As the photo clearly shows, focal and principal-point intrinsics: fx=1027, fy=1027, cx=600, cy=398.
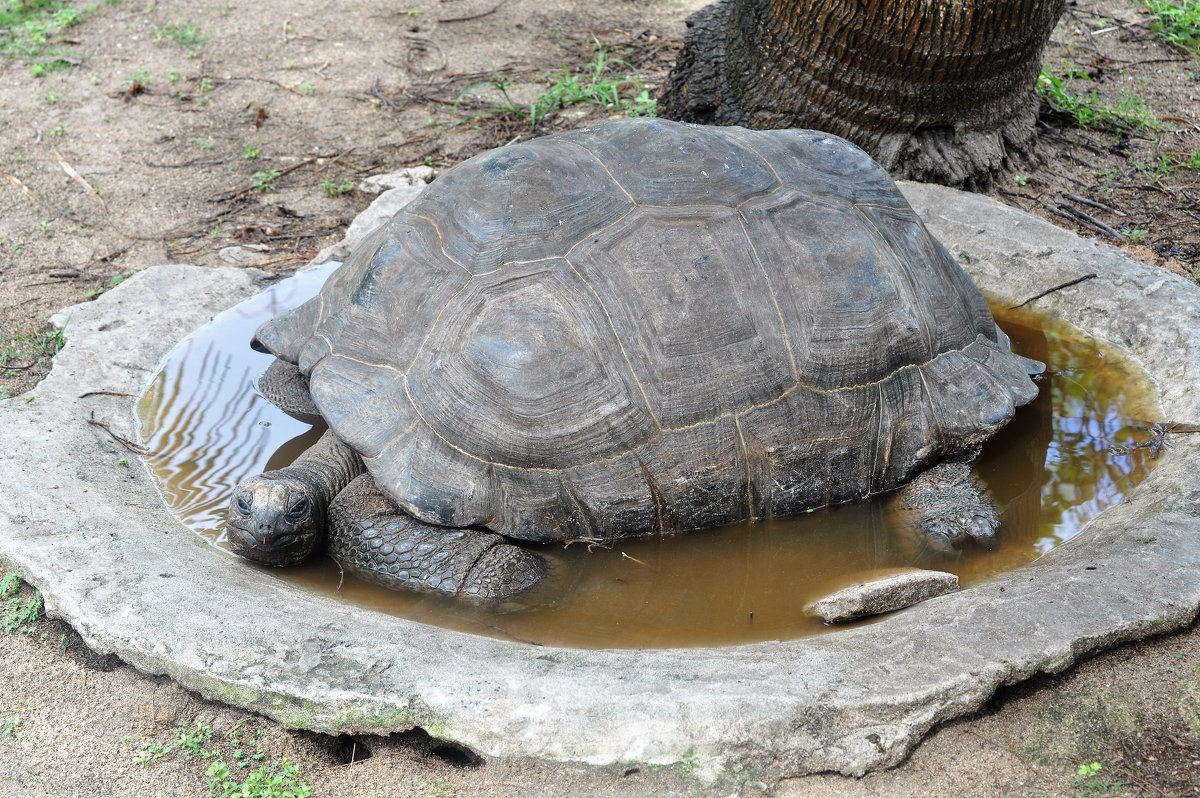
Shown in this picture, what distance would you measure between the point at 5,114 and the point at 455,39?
3.63 metres

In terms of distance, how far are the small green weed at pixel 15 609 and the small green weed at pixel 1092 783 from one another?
10.6 ft

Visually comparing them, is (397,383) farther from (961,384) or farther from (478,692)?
(961,384)

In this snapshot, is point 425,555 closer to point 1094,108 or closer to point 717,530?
point 717,530

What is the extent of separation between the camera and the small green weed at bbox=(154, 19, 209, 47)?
8.89 metres

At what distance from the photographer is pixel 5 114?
25.1 feet

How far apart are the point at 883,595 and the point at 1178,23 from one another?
7.69 m

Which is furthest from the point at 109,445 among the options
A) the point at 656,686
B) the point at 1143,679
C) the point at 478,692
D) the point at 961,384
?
the point at 1143,679

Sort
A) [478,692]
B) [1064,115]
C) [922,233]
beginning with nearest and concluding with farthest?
1. [478,692]
2. [922,233]
3. [1064,115]

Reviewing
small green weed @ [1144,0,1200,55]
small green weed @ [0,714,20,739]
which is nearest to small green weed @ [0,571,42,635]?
small green weed @ [0,714,20,739]

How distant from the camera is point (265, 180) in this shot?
22.3 feet

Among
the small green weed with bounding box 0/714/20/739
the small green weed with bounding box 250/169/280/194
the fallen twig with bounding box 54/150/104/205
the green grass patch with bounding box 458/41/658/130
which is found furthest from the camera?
the green grass patch with bounding box 458/41/658/130

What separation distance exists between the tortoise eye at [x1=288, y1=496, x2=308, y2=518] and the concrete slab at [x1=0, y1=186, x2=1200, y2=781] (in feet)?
0.81

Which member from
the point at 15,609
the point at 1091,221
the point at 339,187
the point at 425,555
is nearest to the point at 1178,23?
the point at 1091,221

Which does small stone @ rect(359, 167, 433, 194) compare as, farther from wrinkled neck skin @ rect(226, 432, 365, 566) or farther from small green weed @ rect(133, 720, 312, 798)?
small green weed @ rect(133, 720, 312, 798)
